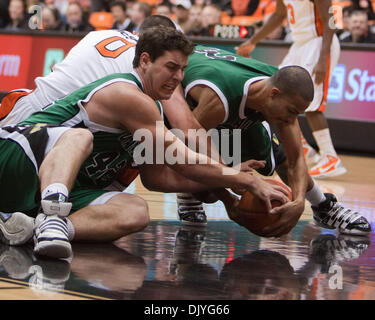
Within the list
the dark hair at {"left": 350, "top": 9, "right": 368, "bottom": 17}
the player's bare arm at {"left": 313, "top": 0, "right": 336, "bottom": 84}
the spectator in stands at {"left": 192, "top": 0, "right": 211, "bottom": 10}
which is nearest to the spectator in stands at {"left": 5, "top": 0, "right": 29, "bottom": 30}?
the spectator in stands at {"left": 192, "top": 0, "right": 211, "bottom": 10}

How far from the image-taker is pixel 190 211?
17.1ft

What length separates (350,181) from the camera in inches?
320

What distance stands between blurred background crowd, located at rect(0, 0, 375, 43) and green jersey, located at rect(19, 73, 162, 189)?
22.4 feet

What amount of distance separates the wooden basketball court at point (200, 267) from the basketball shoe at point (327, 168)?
120 inches

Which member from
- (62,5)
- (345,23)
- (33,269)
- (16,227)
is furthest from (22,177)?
(62,5)

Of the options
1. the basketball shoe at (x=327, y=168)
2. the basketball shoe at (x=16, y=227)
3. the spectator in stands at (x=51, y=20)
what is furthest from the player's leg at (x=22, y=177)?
the spectator in stands at (x=51, y=20)

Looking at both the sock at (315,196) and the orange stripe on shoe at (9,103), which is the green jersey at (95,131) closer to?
the orange stripe on shoe at (9,103)

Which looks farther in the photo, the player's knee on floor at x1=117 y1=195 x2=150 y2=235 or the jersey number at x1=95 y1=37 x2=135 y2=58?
the jersey number at x1=95 y1=37 x2=135 y2=58

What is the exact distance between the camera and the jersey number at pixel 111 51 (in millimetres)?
5043

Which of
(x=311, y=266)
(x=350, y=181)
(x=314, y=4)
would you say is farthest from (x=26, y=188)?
(x=314, y=4)

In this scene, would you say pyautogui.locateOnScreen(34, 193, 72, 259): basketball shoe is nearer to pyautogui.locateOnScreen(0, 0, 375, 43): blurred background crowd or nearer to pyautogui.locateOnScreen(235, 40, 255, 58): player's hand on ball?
pyautogui.locateOnScreen(235, 40, 255, 58): player's hand on ball

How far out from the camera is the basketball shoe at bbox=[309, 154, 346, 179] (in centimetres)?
829

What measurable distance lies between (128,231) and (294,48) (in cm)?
510

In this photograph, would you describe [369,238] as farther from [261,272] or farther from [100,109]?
[100,109]
